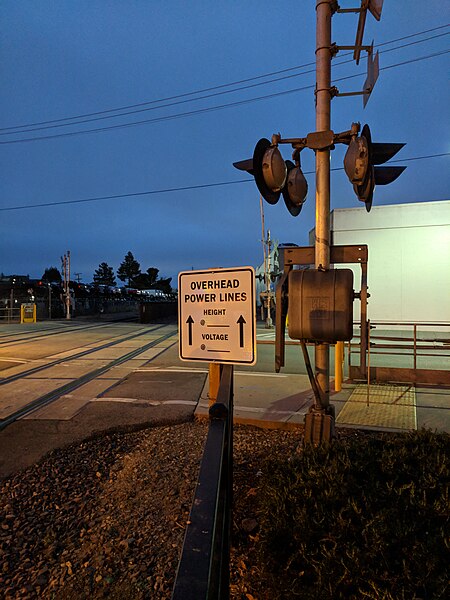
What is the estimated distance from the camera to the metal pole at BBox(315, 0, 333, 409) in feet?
11.6

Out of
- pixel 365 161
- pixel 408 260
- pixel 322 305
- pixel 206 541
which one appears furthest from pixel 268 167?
pixel 408 260

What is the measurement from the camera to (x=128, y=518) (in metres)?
3.14

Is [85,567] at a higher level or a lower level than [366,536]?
lower

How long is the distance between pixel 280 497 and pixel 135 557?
118 centimetres

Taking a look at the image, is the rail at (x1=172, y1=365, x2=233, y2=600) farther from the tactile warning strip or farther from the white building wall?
the white building wall

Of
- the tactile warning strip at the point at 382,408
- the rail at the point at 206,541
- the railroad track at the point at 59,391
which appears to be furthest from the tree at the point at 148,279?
the rail at the point at 206,541

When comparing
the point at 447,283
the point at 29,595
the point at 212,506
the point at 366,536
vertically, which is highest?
the point at 447,283

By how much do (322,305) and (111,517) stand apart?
2.38 metres

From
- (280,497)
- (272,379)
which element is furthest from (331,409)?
(272,379)

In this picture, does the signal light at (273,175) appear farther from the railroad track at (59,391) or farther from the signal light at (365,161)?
the railroad track at (59,391)

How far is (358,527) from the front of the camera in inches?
81.9

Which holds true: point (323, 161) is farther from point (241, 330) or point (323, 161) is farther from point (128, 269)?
point (128, 269)

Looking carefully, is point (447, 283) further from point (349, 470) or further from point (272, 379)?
point (349, 470)

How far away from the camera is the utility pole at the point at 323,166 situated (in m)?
3.53
